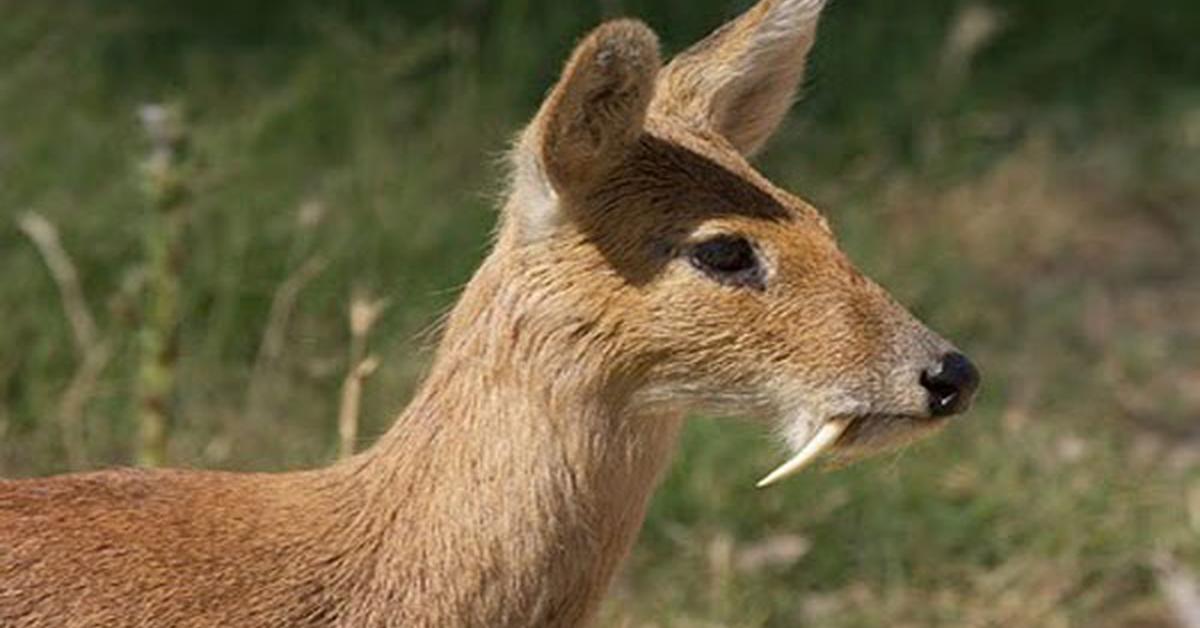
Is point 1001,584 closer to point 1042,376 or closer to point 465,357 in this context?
point 1042,376

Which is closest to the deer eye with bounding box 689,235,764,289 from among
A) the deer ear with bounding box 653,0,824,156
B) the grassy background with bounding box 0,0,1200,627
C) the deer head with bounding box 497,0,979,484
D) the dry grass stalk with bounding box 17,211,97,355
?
the deer head with bounding box 497,0,979,484

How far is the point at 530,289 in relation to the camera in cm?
334

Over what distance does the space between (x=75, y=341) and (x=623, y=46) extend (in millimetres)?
1973

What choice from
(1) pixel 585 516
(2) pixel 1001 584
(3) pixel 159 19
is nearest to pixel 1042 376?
(2) pixel 1001 584

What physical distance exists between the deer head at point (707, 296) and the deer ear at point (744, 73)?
0.24 meters

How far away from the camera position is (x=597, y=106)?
→ 329 centimetres

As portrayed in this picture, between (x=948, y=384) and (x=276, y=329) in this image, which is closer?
(x=948, y=384)

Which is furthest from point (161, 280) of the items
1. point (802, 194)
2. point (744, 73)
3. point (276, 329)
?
point (802, 194)

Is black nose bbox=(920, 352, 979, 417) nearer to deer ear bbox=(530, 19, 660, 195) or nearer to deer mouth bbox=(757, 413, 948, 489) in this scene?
deer mouth bbox=(757, 413, 948, 489)

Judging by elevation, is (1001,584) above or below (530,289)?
below

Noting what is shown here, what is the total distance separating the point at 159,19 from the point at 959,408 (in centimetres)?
360

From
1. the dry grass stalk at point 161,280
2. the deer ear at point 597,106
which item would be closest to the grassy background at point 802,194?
the dry grass stalk at point 161,280

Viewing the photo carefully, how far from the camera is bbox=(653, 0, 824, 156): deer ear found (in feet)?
11.9

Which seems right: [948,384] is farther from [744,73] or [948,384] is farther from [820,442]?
[744,73]
